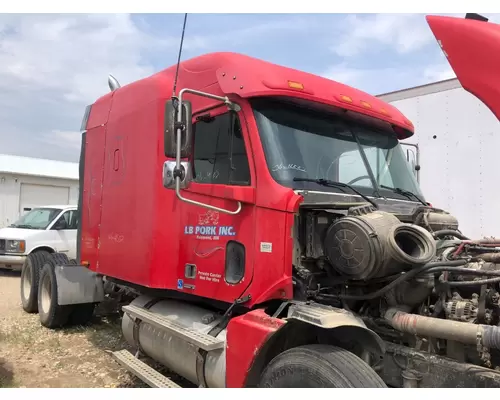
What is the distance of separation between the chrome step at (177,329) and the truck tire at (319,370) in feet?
2.11

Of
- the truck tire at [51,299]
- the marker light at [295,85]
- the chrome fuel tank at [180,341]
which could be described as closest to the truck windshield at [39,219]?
the truck tire at [51,299]

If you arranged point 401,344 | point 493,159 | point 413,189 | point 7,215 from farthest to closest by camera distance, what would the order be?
point 7,215, point 493,159, point 413,189, point 401,344

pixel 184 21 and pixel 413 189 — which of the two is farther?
pixel 413 189

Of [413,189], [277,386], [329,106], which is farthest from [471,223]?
[277,386]

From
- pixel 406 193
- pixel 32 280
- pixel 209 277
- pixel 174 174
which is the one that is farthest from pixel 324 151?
pixel 32 280

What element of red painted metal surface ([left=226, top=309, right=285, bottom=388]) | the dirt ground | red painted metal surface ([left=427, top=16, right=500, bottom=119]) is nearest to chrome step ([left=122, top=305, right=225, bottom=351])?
red painted metal surface ([left=226, top=309, right=285, bottom=388])

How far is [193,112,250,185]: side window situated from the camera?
3.75m

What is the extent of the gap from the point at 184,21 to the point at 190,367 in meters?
2.79

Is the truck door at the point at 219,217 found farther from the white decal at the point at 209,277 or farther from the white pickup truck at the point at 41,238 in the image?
the white pickup truck at the point at 41,238

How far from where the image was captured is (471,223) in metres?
6.74

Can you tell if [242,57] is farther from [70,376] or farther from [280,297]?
[70,376]

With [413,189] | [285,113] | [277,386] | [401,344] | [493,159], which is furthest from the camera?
[493,159]

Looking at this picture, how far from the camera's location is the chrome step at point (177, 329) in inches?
142

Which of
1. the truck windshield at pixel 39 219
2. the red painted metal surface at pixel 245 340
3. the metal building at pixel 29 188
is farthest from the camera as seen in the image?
the metal building at pixel 29 188
